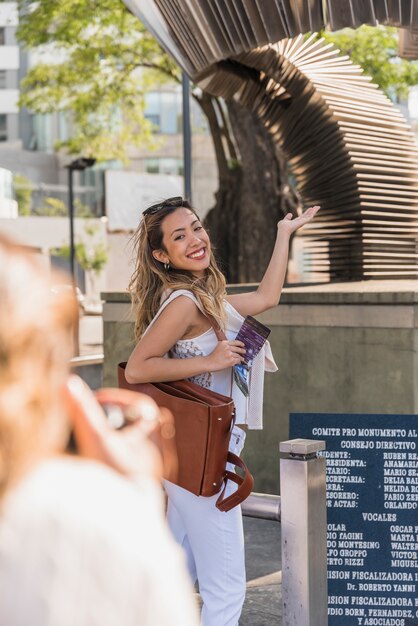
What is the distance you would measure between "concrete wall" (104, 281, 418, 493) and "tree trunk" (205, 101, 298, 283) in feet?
35.7

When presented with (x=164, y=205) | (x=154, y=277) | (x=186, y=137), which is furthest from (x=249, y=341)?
(x=186, y=137)

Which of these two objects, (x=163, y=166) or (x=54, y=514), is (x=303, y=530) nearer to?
(x=54, y=514)

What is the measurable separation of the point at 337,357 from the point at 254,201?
1215 cm

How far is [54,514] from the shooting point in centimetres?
142

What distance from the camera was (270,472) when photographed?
23.6 ft

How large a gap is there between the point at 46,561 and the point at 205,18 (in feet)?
20.4

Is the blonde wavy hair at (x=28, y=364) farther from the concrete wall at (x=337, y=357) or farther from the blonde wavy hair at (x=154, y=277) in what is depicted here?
the concrete wall at (x=337, y=357)

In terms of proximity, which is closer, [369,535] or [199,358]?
[199,358]

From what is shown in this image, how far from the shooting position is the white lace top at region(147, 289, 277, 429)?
11.9 ft

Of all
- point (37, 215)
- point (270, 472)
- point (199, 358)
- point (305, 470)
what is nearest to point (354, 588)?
point (305, 470)

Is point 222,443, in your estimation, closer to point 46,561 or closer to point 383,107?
point 46,561

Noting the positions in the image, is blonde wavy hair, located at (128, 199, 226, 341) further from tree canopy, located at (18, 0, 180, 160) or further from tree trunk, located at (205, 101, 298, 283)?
tree canopy, located at (18, 0, 180, 160)

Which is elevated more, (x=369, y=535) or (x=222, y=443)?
(x=222, y=443)

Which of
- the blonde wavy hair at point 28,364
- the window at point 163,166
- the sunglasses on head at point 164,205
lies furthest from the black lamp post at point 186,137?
the window at point 163,166
